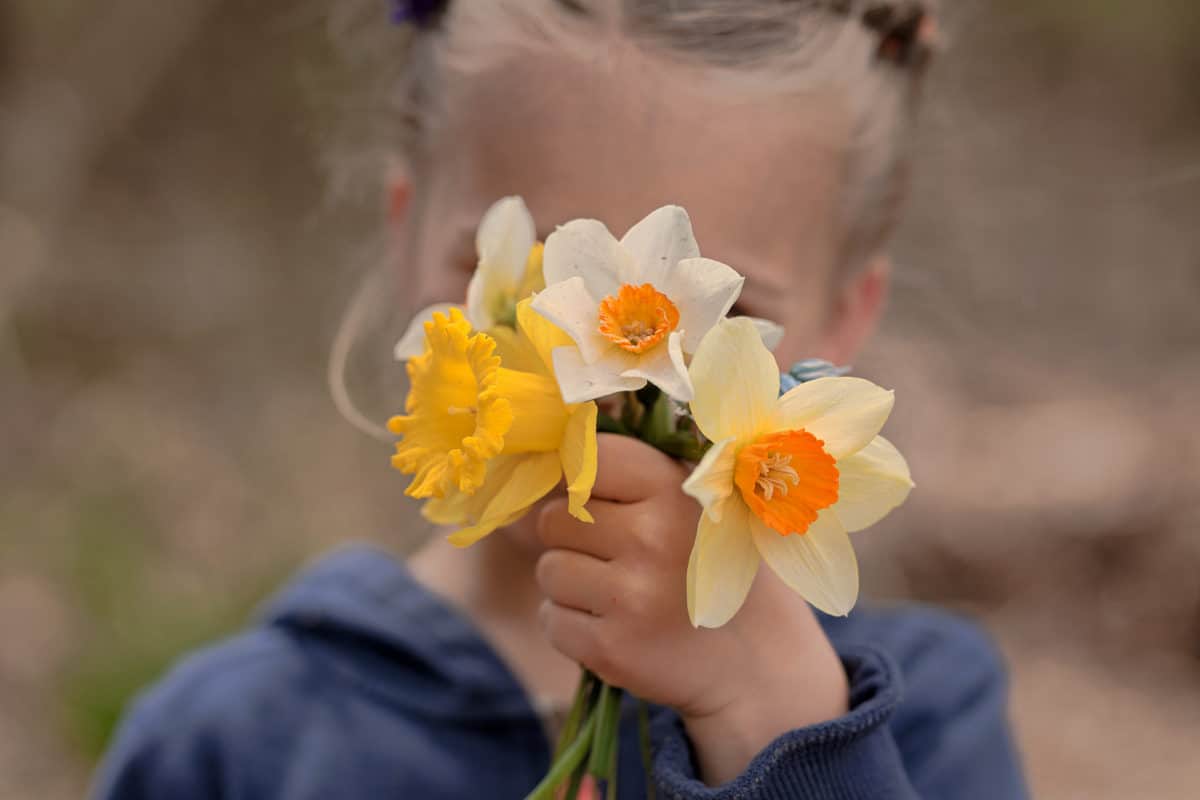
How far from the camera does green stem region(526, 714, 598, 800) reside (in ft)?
2.41

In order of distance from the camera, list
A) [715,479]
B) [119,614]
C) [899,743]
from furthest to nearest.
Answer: [119,614] → [899,743] → [715,479]

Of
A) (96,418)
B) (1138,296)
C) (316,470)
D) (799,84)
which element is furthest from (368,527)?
(1138,296)

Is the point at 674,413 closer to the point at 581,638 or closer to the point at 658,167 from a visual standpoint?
the point at 581,638

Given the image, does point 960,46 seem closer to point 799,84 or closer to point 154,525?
point 799,84

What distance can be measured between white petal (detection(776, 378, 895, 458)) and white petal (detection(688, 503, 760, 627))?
6cm

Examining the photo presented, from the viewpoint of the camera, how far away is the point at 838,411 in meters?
0.66

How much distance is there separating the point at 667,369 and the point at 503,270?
0.19m

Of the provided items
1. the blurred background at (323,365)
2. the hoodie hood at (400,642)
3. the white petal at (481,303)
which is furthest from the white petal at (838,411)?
the blurred background at (323,365)

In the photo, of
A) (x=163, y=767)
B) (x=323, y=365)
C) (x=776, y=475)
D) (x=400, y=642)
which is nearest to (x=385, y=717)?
(x=400, y=642)

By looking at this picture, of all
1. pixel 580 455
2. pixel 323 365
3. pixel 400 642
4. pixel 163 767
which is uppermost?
pixel 580 455

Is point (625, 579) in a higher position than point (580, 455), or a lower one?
lower

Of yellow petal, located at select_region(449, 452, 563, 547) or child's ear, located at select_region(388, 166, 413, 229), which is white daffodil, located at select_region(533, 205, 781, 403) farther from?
child's ear, located at select_region(388, 166, 413, 229)

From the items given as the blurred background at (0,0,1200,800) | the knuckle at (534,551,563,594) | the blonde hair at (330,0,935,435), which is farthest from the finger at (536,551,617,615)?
the blurred background at (0,0,1200,800)

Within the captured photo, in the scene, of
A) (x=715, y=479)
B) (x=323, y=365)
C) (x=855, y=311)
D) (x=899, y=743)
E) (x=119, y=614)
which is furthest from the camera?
(x=323, y=365)
